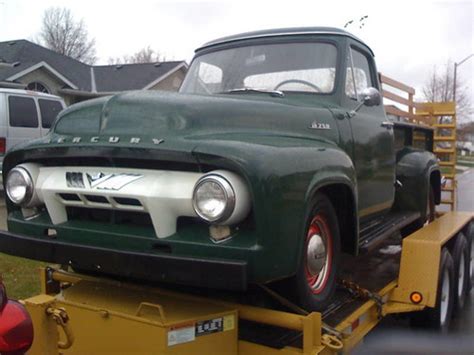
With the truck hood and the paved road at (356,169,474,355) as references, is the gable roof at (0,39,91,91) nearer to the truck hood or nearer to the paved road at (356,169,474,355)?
the paved road at (356,169,474,355)

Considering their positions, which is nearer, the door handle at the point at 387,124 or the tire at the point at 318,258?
the tire at the point at 318,258

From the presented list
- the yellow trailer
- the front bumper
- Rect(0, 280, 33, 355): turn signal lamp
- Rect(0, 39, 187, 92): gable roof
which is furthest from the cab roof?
Rect(0, 39, 187, 92): gable roof

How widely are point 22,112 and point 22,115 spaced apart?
0.22ft

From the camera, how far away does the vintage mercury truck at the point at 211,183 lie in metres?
2.60

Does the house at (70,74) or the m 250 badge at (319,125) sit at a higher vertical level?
the house at (70,74)

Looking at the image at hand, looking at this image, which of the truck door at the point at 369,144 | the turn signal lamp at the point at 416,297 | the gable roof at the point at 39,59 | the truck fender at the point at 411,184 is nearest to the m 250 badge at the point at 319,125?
A: the truck door at the point at 369,144

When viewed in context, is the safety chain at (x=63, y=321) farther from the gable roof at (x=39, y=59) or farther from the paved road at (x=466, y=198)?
the gable roof at (x=39, y=59)

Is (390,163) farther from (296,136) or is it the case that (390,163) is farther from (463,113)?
(463,113)

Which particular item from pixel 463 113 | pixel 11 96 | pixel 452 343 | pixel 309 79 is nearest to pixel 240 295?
pixel 309 79

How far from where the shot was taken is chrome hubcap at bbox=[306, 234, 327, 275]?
3047mm

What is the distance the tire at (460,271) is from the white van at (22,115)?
8.95 metres

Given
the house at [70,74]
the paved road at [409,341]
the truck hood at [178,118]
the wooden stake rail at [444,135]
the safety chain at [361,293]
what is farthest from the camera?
the house at [70,74]

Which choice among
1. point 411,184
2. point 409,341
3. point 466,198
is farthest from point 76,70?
point 409,341

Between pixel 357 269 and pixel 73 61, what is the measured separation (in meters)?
25.7
